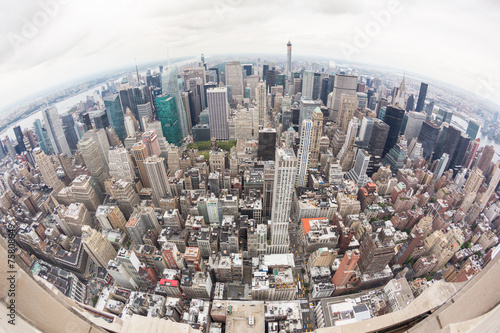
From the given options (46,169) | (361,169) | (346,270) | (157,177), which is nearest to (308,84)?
(361,169)

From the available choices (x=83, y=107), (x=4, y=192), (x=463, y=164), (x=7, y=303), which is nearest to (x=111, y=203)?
(x=4, y=192)

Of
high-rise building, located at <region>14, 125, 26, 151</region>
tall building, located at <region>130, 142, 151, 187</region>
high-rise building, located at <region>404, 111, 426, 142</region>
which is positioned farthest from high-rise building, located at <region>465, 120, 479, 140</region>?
high-rise building, located at <region>14, 125, 26, 151</region>

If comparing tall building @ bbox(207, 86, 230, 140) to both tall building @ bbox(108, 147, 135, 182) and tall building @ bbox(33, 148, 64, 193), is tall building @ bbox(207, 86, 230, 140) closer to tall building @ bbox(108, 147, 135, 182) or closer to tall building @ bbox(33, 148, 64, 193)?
tall building @ bbox(108, 147, 135, 182)

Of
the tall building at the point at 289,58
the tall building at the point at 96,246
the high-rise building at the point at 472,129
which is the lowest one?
the tall building at the point at 96,246

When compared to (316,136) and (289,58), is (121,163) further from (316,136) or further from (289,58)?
(289,58)

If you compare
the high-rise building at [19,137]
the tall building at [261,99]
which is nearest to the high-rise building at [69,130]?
the high-rise building at [19,137]

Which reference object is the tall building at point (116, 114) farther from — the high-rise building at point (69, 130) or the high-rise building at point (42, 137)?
the high-rise building at point (42, 137)

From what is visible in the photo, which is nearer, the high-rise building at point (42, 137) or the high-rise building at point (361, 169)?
the high-rise building at point (361, 169)

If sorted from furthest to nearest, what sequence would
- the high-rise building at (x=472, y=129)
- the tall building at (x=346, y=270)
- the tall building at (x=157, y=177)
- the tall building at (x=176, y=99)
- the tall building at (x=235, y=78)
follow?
the tall building at (x=235, y=78) → the tall building at (x=176, y=99) → the high-rise building at (x=472, y=129) → the tall building at (x=157, y=177) → the tall building at (x=346, y=270)
